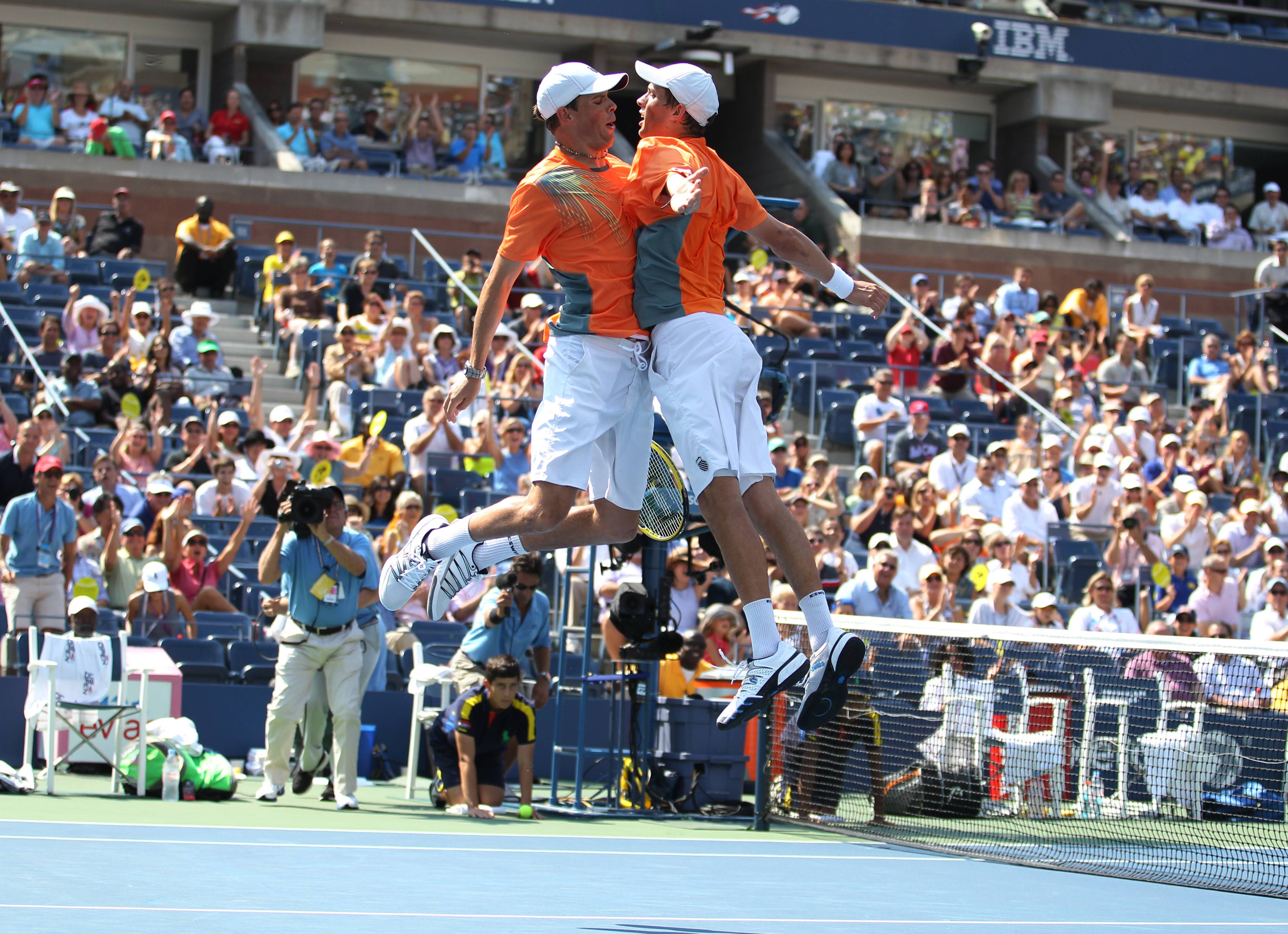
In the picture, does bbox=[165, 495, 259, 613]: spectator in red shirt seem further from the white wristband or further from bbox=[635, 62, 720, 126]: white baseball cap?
bbox=[635, 62, 720, 126]: white baseball cap

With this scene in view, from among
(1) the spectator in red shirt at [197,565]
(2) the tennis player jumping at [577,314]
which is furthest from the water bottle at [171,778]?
(2) the tennis player jumping at [577,314]

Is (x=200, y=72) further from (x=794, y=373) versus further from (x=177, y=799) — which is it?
(x=177, y=799)

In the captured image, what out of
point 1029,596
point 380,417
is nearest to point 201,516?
point 380,417

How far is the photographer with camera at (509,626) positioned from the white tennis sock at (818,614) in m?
4.84

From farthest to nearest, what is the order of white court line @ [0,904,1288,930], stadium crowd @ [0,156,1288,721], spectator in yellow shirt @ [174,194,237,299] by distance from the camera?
1. spectator in yellow shirt @ [174,194,237,299]
2. stadium crowd @ [0,156,1288,721]
3. white court line @ [0,904,1288,930]

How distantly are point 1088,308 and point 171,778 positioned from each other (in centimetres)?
1460

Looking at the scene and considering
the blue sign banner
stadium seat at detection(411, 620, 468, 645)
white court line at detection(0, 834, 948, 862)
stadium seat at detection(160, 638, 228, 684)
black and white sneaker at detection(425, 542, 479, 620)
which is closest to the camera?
black and white sneaker at detection(425, 542, 479, 620)

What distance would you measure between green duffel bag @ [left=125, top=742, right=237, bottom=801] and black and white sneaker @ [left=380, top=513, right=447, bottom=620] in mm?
4130

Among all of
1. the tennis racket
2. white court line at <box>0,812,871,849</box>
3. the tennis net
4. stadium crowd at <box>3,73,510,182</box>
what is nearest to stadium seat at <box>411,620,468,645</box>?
white court line at <box>0,812,871,849</box>

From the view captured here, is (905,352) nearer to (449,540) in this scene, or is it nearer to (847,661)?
(449,540)

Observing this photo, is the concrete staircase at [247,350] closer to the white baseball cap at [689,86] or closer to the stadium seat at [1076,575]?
the stadium seat at [1076,575]

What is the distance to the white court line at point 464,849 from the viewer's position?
7984 mm

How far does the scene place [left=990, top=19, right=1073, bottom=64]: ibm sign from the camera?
27281mm

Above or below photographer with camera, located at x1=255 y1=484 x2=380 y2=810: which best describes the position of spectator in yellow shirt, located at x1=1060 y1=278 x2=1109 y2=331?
above
